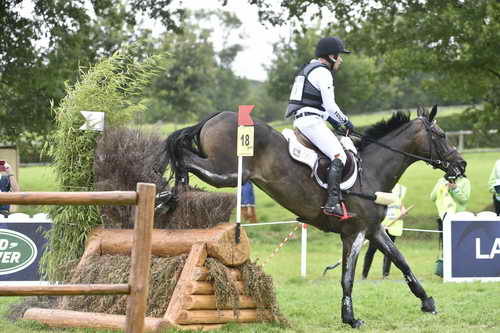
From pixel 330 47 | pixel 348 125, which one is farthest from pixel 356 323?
pixel 330 47

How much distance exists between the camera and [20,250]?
1031 cm

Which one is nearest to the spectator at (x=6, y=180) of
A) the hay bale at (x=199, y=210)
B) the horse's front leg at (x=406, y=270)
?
the hay bale at (x=199, y=210)

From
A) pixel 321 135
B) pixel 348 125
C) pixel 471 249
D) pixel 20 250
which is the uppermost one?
pixel 348 125

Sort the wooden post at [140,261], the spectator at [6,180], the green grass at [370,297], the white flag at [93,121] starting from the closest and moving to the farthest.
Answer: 1. the wooden post at [140,261]
2. the green grass at [370,297]
3. the white flag at [93,121]
4. the spectator at [6,180]

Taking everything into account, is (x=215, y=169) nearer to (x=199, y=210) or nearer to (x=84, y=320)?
(x=199, y=210)

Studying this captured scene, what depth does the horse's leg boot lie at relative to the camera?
25.7ft

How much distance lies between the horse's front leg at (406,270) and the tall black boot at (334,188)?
90cm

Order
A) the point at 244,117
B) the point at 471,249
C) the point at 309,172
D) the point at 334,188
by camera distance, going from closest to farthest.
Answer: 1. the point at 244,117
2. the point at 334,188
3. the point at 309,172
4. the point at 471,249

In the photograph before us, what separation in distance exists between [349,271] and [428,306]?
1.04m

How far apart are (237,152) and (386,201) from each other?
188cm

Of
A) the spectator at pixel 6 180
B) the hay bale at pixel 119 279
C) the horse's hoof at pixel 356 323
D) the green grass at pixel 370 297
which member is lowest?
the green grass at pixel 370 297

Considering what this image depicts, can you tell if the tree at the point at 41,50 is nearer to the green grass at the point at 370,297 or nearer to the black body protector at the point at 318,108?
the green grass at the point at 370,297

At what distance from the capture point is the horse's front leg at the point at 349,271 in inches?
300

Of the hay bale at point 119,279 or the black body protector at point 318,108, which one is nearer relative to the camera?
the hay bale at point 119,279
